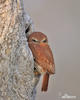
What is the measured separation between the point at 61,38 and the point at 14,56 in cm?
313

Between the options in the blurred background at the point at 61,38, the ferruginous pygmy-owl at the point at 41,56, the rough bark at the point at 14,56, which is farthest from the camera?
the blurred background at the point at 61,38

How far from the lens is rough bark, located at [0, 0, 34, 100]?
220 cm

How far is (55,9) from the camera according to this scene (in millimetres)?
5418

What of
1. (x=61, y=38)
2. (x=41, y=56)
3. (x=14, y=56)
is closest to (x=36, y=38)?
(x=41, y=56)

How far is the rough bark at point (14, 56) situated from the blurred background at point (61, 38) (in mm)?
2530

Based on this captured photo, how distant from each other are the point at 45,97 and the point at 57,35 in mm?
783

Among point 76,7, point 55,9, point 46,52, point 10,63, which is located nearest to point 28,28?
point 46,52

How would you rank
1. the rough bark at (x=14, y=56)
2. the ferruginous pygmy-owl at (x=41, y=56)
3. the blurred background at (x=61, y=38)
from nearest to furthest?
the rough bark at (x=14, y=56) < the ferruginous pygmy-owl at (x=41, y=56) < the blurred background at (x=61, y=38)

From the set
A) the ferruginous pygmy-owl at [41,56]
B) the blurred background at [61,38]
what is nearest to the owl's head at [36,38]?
the ferruginous pygmy-owl at [41,56]

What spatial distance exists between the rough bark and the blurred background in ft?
8.30

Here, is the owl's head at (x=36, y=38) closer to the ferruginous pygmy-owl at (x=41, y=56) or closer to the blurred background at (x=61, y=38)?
the ferruginous pygmy-owl at (x=41, y=56)

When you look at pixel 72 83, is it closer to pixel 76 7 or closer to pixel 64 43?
pixel 64 43

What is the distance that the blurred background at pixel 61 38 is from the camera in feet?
16.5

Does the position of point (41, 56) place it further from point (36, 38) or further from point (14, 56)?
point (14, 56)
